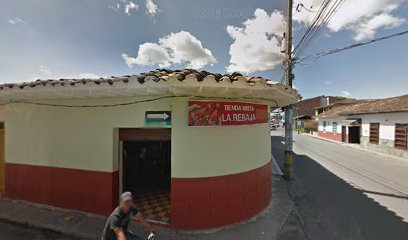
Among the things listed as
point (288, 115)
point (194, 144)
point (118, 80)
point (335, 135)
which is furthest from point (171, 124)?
point (335, 135)

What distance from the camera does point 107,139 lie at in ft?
17.0

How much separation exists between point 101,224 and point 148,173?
3.10 metres

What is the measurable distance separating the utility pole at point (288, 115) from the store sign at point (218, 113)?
14.7 feet

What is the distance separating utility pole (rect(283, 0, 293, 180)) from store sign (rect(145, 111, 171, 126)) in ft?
19.9

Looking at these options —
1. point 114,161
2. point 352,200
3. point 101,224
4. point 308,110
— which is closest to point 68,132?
point 114,161

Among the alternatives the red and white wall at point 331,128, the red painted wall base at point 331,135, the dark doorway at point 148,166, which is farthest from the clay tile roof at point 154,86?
the red painted wall base at point 331,135

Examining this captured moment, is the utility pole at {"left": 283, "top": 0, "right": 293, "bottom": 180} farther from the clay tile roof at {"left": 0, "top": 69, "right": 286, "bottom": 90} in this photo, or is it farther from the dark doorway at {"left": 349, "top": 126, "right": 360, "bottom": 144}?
the dark doorway at {"left": 349, "top": 126, "right": 360, "bottom": 144}

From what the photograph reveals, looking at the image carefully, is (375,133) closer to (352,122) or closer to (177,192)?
(352,122)

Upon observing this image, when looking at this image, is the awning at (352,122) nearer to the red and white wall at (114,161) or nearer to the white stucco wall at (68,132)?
the red and white wall at (114,161)

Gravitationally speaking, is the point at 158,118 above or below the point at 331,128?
above

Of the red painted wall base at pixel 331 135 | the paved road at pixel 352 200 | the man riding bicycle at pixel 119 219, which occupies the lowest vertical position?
the paved road at pixel 352 200

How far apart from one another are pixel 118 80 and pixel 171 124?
1.47 meters

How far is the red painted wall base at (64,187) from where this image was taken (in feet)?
17.1

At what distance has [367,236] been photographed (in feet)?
15.3
